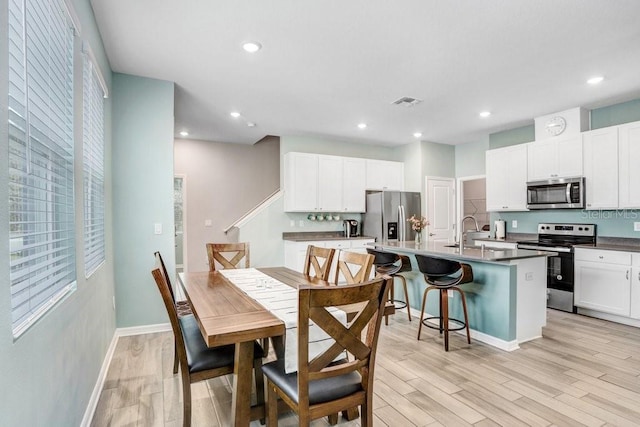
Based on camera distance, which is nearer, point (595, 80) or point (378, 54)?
point (378, 54)

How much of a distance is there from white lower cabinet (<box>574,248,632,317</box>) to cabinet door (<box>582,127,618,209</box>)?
2.19 feet

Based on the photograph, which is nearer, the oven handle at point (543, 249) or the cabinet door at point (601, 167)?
the cabinet door at point (601, 167)

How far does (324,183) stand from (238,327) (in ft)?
14.9

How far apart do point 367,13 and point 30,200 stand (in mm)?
2307

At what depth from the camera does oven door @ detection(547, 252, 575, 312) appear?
14.2ft

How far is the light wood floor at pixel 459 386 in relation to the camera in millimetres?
2104

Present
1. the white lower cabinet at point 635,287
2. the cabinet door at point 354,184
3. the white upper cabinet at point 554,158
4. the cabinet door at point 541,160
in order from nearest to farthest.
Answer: the white lower cabinet at point 635,287
the white upper cabinet at point 554,158
the cabinet door at point 541,160
the cabinet door at point 354,184

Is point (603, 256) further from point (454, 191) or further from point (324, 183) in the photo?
point (324, 183)

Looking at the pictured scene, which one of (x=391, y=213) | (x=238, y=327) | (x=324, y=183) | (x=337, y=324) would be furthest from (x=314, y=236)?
(x=337, y=324)

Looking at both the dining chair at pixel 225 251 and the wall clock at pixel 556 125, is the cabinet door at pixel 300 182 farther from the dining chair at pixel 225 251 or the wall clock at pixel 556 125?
the wall clock at pixel 556 125

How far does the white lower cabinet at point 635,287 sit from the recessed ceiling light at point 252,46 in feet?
14.9

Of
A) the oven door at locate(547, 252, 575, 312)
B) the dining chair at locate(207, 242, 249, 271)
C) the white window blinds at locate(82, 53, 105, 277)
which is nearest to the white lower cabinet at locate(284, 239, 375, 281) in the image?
the dining chair at locate(207, 242, 249, 271)

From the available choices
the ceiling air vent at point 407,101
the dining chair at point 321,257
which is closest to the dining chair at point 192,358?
the dining chair at point 321,257

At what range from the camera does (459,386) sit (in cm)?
249
